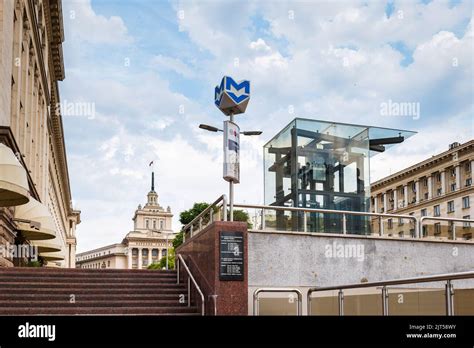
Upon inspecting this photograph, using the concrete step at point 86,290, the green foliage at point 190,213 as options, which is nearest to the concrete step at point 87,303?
the concrete step at point 86,290

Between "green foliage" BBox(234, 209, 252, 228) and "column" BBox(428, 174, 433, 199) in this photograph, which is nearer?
"green foliage" BBox(234, 209, 252, 228)

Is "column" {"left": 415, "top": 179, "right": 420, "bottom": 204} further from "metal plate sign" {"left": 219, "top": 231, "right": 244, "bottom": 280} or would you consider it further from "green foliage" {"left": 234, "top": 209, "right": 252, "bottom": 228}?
Result: "metal plate sign" {"left": 219, "top": 231, "right": 244, "bottom": 280}

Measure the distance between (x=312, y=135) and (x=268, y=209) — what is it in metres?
3.80

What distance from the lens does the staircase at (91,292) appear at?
47.3ft

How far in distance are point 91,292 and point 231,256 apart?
12.3 ft

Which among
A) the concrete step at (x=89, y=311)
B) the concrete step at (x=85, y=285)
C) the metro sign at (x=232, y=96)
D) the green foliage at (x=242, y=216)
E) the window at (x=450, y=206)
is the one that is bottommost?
the concrete step at (x=89, y=311)

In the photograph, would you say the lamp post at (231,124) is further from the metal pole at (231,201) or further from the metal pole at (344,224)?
the metal pole at (344,224)

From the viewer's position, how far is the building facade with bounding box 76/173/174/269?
168 m

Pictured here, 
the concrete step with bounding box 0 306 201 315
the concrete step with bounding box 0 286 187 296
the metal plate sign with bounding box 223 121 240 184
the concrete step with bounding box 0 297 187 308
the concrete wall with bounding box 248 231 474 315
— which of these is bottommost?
the concrete step with bounding box 0 306 201 315

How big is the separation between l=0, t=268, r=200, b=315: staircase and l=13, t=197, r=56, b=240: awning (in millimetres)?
8854

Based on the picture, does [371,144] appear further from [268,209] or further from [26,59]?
[26,59]

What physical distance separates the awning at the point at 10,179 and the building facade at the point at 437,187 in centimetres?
7057

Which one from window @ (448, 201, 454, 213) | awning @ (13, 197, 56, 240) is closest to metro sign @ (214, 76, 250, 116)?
awning @ (13, 197, 56, 240)
